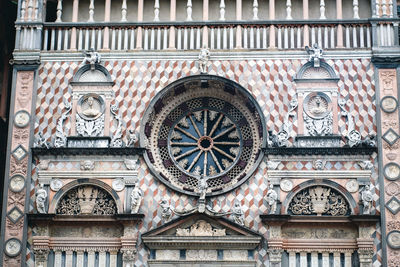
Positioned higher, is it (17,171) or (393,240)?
(17,171)

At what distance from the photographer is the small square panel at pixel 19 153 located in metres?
27.1

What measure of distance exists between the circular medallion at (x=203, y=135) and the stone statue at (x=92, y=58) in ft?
7.53

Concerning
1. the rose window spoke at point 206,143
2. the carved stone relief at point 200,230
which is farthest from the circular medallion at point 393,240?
the rose window spoke at point 206,143

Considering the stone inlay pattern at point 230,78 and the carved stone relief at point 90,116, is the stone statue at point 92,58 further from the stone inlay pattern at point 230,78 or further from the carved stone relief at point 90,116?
the carved stone relief at point 90,116

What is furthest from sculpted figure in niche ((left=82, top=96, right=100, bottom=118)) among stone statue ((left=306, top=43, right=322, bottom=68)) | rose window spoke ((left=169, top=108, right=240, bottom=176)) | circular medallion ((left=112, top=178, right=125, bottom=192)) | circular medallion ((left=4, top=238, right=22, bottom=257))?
stone statue ((left=306, top=43, right=322, bottom=68))

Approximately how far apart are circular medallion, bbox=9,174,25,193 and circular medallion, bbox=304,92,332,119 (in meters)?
8.86

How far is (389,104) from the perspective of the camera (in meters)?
26.8

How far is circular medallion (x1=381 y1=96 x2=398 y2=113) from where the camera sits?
87.9 feet

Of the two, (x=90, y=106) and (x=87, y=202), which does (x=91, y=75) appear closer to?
(x=90, y=106)

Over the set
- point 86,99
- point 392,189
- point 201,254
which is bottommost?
point 201,254

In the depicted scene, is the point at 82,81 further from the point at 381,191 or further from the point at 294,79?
the point at 381,191

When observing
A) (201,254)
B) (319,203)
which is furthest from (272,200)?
(201,254)

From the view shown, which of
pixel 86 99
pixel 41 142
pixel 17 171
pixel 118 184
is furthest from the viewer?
pixel 86 99

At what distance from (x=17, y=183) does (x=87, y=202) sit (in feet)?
7.22
